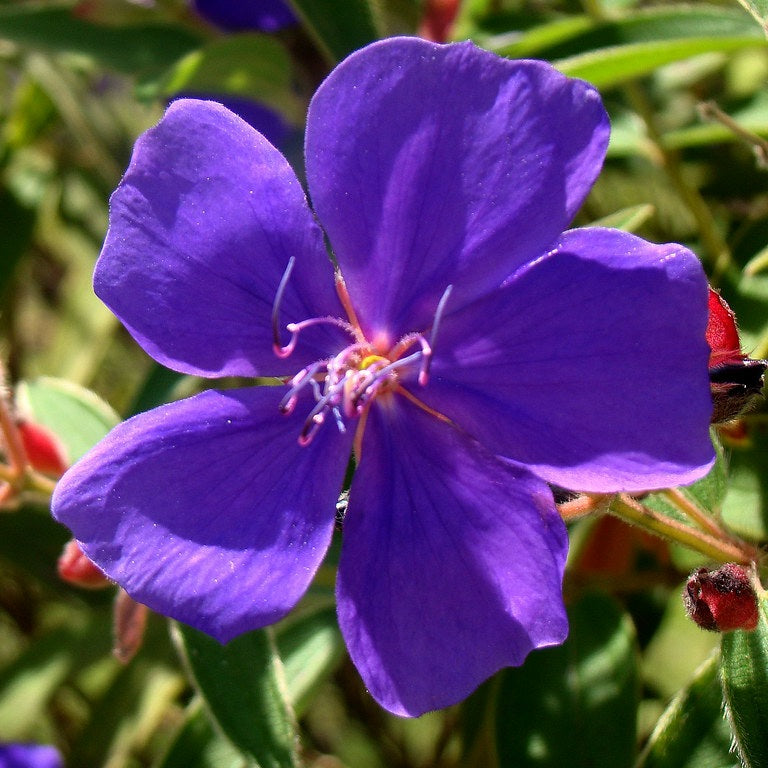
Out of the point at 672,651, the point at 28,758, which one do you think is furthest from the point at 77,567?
the point at 672,651

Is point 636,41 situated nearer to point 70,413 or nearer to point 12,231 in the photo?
point 70,413

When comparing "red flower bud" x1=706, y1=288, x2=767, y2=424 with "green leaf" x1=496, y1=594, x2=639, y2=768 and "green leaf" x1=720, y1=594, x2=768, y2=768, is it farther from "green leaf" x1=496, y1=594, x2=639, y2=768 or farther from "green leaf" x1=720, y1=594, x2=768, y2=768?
"green leaf" x1=496, y1=594, x2=639, y2=768

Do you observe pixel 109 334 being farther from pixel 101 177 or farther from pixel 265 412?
pixel 265 412

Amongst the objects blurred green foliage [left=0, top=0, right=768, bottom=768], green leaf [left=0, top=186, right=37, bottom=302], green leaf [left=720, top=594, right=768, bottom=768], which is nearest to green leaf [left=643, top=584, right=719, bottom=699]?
blurred green foliage [left=0, top=0, right=768, bottom=768]

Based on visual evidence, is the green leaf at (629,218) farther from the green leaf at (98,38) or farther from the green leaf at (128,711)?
the green leaf at (128,711)

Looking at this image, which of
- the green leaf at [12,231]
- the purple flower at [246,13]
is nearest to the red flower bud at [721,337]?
the purple flower at [246,13]
